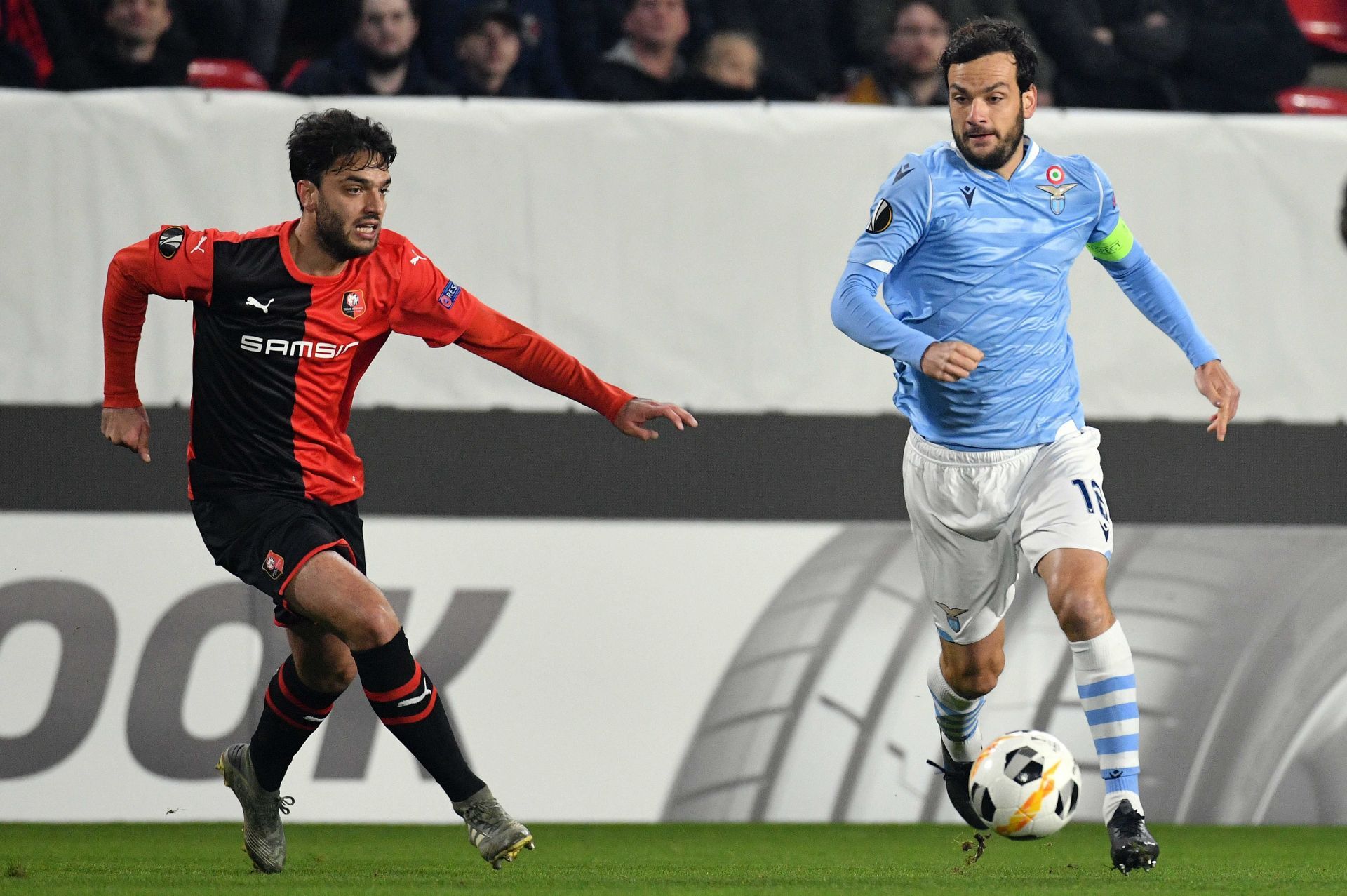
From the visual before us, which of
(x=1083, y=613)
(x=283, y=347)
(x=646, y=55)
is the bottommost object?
(x=1083, y=613)

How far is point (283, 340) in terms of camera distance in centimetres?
462

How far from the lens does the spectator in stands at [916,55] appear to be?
7348 mm

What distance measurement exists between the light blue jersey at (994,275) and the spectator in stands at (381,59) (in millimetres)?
3024

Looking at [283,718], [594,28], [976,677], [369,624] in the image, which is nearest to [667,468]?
[976,677]

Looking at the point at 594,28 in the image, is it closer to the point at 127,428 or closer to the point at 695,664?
the point at 695,664

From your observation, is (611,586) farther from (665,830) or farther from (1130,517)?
(1130,517)

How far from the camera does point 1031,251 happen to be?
4.88 m

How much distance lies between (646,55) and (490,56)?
2.30ft

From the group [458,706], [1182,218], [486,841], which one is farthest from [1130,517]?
[486,841]

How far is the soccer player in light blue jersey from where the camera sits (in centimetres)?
454

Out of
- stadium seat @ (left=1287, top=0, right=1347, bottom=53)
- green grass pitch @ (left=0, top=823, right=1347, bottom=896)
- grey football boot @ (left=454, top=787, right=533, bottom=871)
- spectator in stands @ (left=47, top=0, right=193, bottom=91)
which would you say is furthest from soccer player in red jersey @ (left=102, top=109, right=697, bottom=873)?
stadium seat @ (left=1287, top=0, right=1347, bottom=53)

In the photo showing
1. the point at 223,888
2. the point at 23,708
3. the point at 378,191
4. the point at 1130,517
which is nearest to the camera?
the point at 223,888

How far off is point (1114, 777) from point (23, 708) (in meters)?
4.18

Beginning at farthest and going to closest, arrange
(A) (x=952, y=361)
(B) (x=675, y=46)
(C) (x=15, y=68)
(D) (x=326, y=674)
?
(B) (x=675, y=46), (C) (x=15, y=68), (D) (x=326, y=674), (A) (x=952, y=361)
